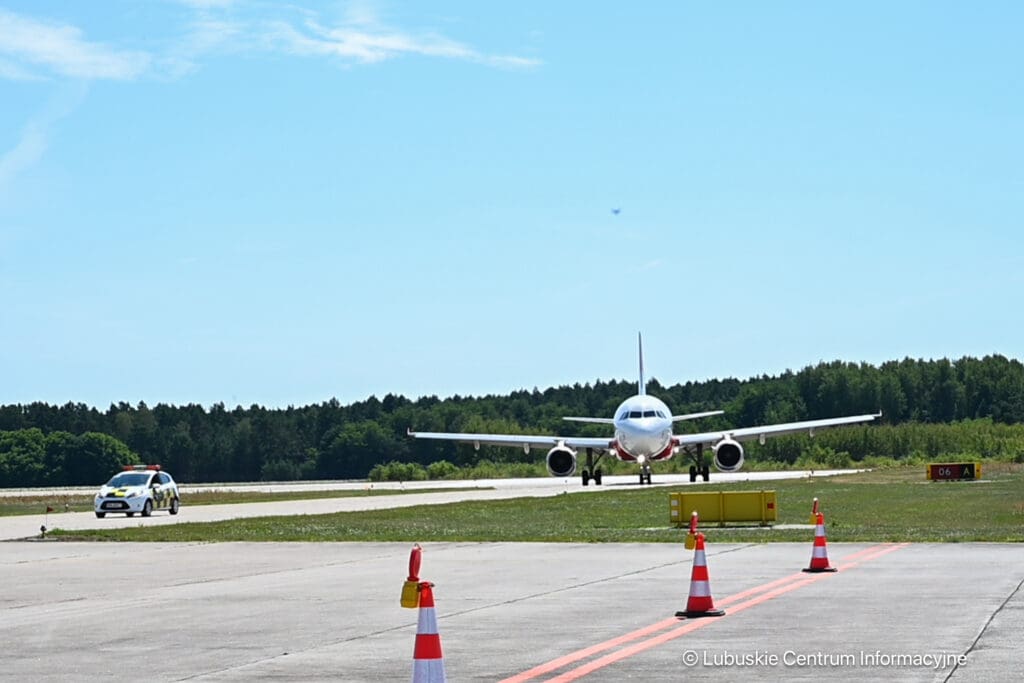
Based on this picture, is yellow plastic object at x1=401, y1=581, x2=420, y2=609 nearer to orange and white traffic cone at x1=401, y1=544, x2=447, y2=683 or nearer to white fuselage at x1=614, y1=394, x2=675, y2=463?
orange and white traffic cone at x1=401, y1=544, x2=447, y2=683

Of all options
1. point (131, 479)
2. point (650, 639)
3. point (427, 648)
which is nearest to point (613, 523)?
point (131, 479)

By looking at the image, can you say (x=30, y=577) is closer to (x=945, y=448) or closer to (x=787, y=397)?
(x=945, y=448)

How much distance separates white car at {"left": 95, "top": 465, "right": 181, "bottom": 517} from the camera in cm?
4597

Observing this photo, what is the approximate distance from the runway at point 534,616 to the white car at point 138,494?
18.1m

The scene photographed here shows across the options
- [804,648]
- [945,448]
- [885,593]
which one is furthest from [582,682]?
[945,448]

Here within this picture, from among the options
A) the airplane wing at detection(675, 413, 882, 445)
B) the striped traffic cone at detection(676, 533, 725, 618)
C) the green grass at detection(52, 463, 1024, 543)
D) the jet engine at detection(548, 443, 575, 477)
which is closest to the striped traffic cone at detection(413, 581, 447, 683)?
the striped traffic cone at detection(676, 533, 725, 618)

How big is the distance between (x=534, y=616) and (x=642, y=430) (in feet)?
161

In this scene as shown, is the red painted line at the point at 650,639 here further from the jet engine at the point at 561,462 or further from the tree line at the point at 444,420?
the tree line at the point at 444,420

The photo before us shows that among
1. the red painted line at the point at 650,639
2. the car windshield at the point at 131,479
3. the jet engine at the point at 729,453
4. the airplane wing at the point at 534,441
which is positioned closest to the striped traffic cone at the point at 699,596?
the red painted line at the point at 650,639

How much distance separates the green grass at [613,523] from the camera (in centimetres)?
3156

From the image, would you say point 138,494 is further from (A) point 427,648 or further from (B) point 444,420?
(B) point 444,420

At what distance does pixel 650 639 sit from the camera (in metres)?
14.9

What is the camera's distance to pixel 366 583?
2222 cm

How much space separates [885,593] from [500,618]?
15.7 feet
